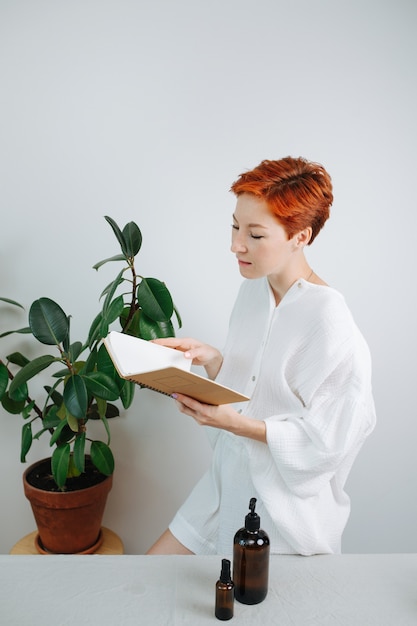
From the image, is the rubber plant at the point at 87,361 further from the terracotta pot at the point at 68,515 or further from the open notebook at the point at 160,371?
the open notebook at the point at 160,371

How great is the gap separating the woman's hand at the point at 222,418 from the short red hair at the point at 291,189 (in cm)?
55

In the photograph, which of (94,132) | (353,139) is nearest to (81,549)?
(94,132)

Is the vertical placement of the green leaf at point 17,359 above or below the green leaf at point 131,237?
below

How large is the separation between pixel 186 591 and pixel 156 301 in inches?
38.7

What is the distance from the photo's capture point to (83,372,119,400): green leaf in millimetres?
2010

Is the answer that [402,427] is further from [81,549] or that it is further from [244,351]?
[81,549]

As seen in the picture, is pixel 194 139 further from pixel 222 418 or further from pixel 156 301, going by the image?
pixel 222 418

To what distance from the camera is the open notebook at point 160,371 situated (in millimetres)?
1310

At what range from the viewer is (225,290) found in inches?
99.9

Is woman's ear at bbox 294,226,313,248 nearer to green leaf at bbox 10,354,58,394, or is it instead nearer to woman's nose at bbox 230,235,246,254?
woman's nose at bbox 230,235,246,254

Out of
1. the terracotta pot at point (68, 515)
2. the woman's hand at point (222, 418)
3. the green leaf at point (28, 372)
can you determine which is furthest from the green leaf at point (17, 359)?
the woman's hand at point (222, 418)

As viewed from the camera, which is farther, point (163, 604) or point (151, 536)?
point (151, 536)

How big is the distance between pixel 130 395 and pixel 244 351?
48 cm

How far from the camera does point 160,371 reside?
1.28 metres
